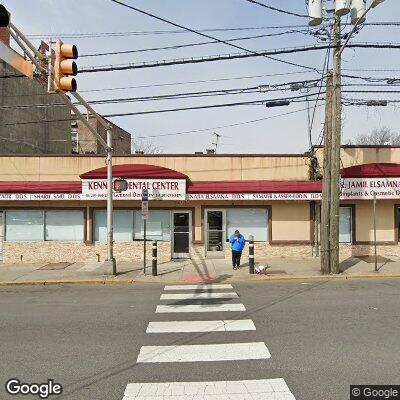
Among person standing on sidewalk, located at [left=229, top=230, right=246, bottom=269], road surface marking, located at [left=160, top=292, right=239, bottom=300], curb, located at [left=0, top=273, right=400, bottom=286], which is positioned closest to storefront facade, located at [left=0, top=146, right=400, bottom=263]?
person standing on sidewalk, located at [left=229, top=230, right=246, bottom=269]

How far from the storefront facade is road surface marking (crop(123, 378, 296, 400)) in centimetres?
1163

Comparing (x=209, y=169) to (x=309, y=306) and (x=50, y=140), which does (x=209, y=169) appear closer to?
(x=309, y=306)

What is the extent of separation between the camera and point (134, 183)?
16000 mm

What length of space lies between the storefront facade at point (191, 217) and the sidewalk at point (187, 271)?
0.75m

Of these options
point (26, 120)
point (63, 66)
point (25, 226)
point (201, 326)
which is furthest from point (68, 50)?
point (26, 120)

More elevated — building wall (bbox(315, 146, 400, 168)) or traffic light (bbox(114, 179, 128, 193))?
building wall (bbox(315, 146, 400, 168))

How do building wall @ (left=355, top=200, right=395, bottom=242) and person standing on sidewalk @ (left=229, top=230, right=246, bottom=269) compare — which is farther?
building wall @ (left=355, top=200, right=395, bottom=242)

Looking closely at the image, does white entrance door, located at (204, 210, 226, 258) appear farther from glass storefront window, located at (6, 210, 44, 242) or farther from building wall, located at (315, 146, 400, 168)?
glass storefront window, located at (6, 210, 44, 242)

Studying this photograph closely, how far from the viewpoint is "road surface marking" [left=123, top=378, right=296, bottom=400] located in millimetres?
4684

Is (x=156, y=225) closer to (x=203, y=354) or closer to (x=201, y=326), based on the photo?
(x=201, y=326)

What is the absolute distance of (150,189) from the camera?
16047 millimetres

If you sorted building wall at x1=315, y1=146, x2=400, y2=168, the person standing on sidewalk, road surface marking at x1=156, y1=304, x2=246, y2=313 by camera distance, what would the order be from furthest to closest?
1. building wall at x1=315, y1=146, x2=400, y2=168
2. the person standing on sidewalk
3. road surface marking at x1=156, y1=304, x2=246, y2=313

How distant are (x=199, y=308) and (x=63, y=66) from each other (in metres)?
5.77

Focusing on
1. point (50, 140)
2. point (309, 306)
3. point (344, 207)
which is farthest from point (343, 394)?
point (50, 140)
